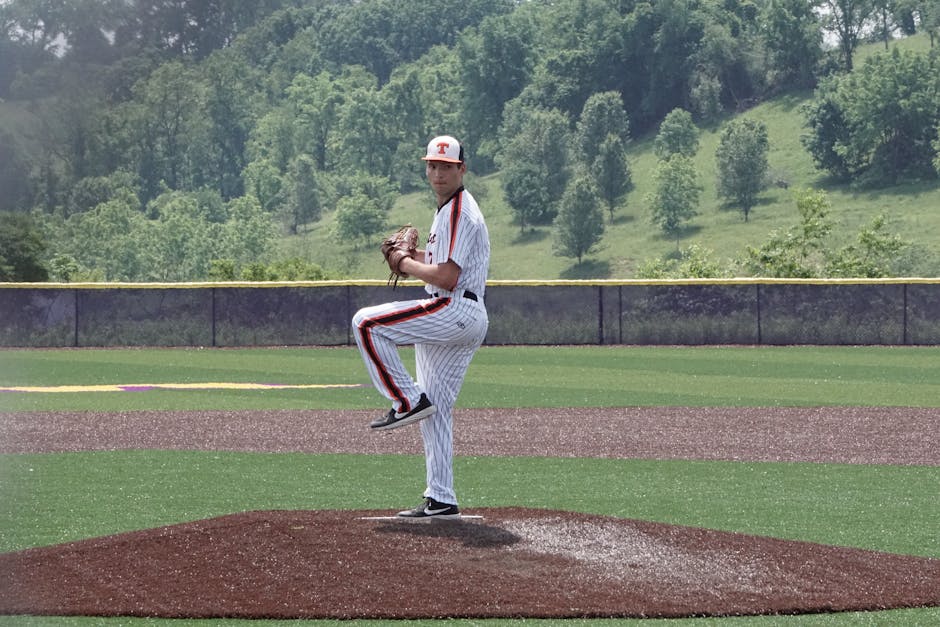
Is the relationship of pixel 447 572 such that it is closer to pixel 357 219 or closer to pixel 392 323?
pixel 392 323

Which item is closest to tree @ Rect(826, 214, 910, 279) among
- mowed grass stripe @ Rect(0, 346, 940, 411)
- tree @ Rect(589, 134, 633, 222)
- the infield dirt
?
mowed grass stripe @ Rect(0, 346, 940, 411)

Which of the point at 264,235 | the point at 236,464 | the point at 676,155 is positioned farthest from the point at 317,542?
the point at 676,155

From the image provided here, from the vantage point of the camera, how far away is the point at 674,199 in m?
96.1

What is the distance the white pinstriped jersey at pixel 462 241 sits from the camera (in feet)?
20.3

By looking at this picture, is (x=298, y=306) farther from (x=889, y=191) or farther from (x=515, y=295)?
(x=889, y=191)

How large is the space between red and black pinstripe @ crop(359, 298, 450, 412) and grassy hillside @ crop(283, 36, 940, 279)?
7486 centimetres

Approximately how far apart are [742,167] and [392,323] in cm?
9347

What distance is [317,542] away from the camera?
19.7 ft

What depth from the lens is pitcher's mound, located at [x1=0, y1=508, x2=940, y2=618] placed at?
5.25 metres

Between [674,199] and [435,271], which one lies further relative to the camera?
[674,199]

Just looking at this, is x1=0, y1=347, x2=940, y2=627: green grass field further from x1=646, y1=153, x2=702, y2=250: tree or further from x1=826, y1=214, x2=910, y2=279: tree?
x1=646, y1=153, x2=702, y2=250: tree

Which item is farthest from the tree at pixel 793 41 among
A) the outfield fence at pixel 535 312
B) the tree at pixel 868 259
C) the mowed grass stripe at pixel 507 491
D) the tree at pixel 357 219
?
the mowed grass stripe at pixel 507 491

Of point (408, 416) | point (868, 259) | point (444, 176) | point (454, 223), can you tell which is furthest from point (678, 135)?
point (408, 416)

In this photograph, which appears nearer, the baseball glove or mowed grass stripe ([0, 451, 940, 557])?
the baseball glove
